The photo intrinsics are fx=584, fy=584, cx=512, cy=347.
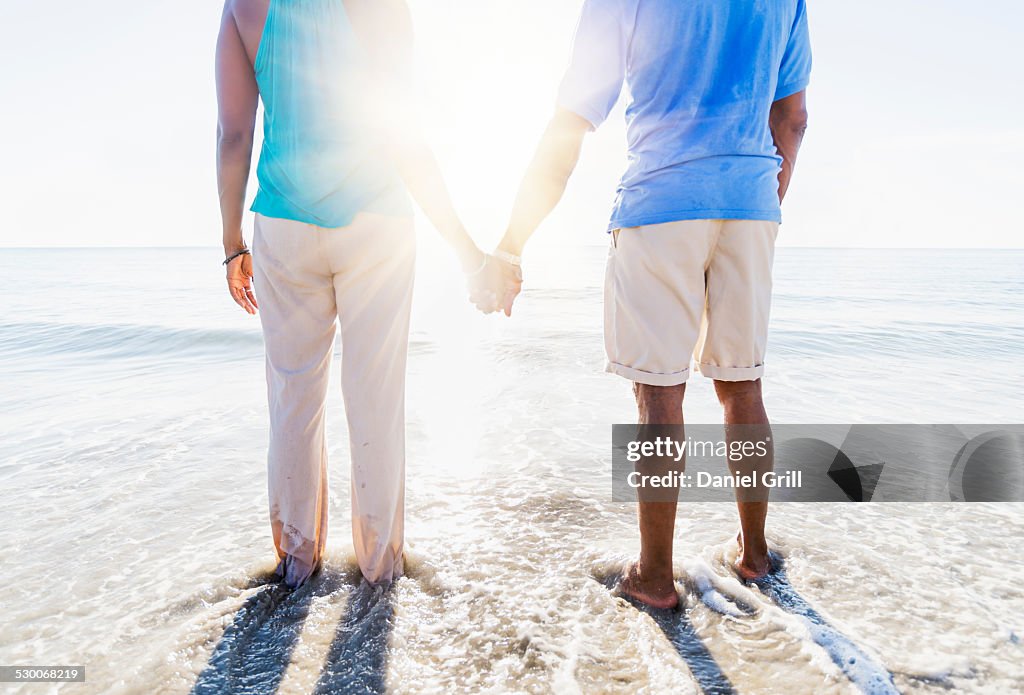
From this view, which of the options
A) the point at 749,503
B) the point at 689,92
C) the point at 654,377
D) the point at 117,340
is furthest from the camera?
the point at 117,340

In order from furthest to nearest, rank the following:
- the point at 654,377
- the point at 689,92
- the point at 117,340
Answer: the point at 117,340, the point at 654,377, the point at 689,92

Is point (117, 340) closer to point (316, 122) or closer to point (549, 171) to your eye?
point (316, 122)

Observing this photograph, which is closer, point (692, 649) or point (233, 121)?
point (692, 649)

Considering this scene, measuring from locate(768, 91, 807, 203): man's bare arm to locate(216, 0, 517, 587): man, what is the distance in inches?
54.8

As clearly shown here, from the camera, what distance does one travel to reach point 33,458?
4180 mm

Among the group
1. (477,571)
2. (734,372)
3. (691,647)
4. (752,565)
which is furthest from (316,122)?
(752,565)

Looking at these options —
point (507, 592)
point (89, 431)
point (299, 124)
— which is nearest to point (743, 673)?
point (507, 592)

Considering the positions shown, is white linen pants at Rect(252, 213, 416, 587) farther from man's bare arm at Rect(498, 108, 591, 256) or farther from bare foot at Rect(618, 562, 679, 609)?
bare foot at Rect(618, 562, 679, 609)

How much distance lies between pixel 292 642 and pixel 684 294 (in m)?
1.89

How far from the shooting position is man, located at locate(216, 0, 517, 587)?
2053mm

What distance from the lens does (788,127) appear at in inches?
97.1

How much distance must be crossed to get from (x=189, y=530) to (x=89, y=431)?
2.47 meters

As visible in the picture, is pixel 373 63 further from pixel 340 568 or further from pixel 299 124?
pixel 340 568

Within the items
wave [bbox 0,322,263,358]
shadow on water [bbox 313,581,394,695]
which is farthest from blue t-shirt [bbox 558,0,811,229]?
wave [bbox 0,322,263,358]
